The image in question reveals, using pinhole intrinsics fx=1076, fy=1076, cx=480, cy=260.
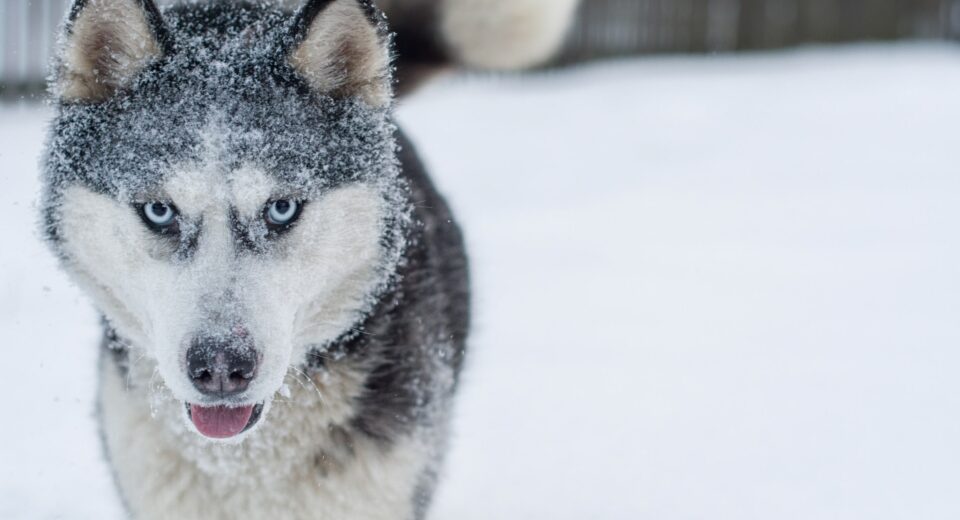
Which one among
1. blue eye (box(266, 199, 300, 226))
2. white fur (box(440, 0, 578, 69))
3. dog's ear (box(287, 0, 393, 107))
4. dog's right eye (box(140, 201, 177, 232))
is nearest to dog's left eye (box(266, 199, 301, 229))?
blue eye (box(266, 199, 300, 226))

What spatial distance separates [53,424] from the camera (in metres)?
3.48

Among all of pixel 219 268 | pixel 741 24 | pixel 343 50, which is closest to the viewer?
pixel 219 268

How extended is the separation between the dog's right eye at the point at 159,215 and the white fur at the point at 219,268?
2 centimetres

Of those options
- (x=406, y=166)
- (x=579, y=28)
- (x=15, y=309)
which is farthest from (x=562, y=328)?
(x=579, y=28)

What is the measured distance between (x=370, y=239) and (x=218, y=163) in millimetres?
366

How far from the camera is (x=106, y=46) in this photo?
A: 7.20 feet

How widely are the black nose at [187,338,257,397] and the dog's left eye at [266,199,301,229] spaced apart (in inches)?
12.2

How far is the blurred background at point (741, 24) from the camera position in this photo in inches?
435

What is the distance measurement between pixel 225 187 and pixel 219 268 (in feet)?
0.51

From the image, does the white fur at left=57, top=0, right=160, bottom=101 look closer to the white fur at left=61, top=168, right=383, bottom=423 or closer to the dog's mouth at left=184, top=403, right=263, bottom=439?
the white fur at left=61, top=168, right=383, bottom=423

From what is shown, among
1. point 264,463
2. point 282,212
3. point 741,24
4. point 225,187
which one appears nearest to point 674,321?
point 264,463

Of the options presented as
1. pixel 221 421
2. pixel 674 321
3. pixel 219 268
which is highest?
pixel 219 268

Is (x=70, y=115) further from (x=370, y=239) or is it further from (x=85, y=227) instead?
(x=370, y=239)

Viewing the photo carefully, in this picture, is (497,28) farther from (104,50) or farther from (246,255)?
(246,255)
